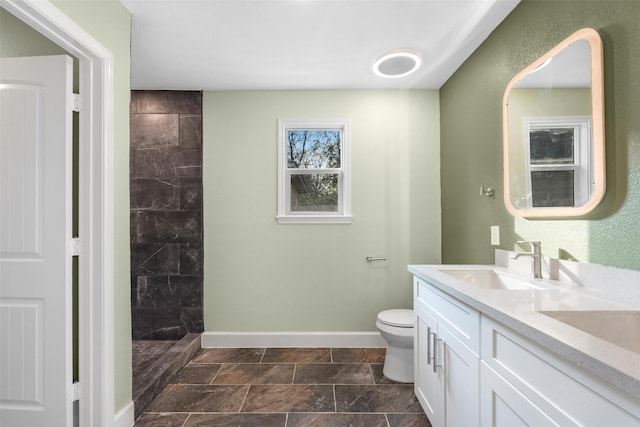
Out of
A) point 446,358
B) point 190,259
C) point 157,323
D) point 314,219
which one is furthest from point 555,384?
point 157,323

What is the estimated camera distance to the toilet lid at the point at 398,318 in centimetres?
229

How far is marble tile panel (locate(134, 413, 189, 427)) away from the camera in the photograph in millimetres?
1886

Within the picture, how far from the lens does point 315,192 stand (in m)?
3.08

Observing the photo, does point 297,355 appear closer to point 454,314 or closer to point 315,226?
point 315,226

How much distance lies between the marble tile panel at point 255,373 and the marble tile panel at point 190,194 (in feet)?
4.66

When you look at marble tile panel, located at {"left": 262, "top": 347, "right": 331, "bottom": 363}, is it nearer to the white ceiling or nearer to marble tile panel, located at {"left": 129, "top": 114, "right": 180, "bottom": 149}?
marble tile panel, located at {"left": 129, "top": 114, "right": 180, "bottom": 149}

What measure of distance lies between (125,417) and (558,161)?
2.64 m

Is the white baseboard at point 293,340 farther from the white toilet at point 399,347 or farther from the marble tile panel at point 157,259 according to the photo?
the marble tile panel at point 157,259

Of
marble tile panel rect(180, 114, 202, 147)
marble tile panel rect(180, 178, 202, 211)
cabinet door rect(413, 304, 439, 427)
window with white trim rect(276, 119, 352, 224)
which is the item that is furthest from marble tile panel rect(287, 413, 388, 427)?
marble tile panel rect(180, 114, 202, 147)

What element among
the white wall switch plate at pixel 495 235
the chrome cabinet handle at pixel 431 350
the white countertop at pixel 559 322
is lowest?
Answer: the chrome cabinet handle at pixel 431 350

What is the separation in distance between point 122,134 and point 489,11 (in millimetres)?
2225

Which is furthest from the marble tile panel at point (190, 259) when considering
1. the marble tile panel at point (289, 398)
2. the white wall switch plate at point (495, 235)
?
the white wall switch plate at point (495, 235)

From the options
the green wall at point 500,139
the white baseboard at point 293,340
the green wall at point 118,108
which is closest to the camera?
the green wall at point 500,139

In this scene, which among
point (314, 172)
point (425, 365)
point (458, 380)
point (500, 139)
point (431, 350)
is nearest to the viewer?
point (458, 380)
